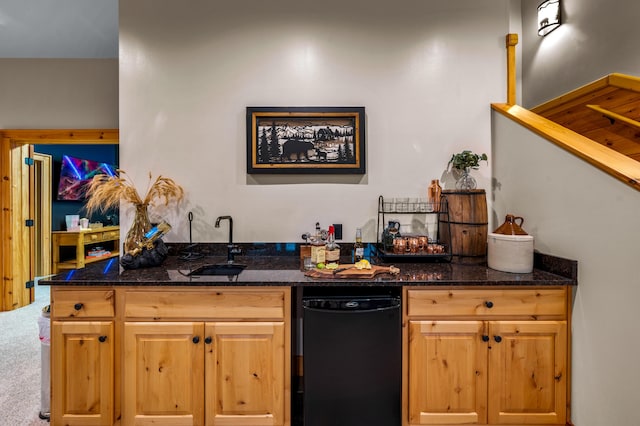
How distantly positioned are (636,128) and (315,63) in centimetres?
207

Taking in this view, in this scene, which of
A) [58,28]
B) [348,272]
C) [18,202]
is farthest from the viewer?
[18,202]

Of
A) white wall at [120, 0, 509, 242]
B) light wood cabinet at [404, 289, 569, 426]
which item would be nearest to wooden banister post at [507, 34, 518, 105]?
white wall at [120, 0, 509, 242]

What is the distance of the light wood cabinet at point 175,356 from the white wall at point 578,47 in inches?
101

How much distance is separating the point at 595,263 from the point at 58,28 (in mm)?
4391

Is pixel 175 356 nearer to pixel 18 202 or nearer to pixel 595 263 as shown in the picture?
pixel 595 263

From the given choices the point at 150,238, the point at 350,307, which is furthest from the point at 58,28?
the point at 350,307

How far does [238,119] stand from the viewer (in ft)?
7.56

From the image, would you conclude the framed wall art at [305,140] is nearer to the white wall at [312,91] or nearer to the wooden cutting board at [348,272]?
the white wall at [312,91]

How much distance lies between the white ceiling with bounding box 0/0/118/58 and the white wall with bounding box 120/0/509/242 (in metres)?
0.74

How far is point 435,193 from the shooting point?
7.32 ft

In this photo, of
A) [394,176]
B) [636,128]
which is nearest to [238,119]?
[394,176]

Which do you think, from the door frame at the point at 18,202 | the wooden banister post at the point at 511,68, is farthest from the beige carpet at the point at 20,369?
the wooden banister post at the point at 511,68

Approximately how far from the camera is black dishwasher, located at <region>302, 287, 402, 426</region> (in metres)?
1.54

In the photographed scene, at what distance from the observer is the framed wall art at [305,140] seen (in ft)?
7.44
